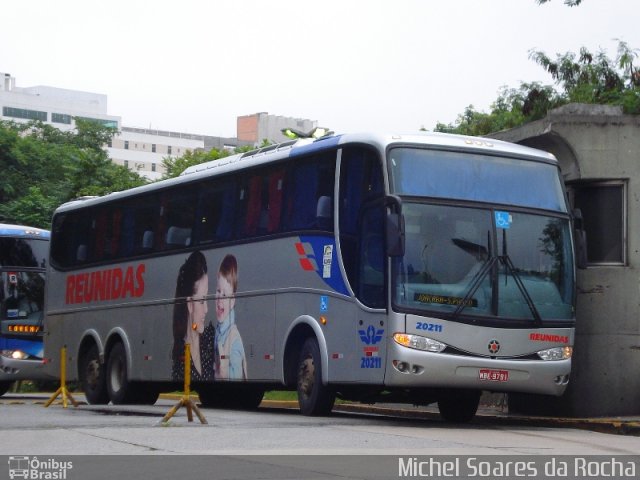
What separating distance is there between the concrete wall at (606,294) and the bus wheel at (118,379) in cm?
828

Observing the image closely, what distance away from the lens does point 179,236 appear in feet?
74.6

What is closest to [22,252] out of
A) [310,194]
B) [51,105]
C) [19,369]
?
[19,369]

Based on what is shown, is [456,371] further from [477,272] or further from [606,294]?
[606,294]

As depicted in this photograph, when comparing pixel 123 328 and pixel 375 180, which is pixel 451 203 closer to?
pixel 375 180

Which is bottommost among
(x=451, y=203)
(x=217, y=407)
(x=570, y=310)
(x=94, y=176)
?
(x=217, y=407)

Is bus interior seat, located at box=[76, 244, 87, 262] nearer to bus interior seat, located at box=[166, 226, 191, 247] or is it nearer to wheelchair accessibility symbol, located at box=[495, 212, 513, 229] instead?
bus interior seat, located at box=[166, 226, 191, 247]

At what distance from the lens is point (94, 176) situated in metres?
60.6

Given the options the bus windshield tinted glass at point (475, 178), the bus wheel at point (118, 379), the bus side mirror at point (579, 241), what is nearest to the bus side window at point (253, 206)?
the bus windshield tinted glass at point (475, 178)

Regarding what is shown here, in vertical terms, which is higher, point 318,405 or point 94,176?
point 94,176

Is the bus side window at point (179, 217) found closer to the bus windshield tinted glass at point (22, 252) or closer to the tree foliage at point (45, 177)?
the bus windshield tinted glass at point (22, 252)
